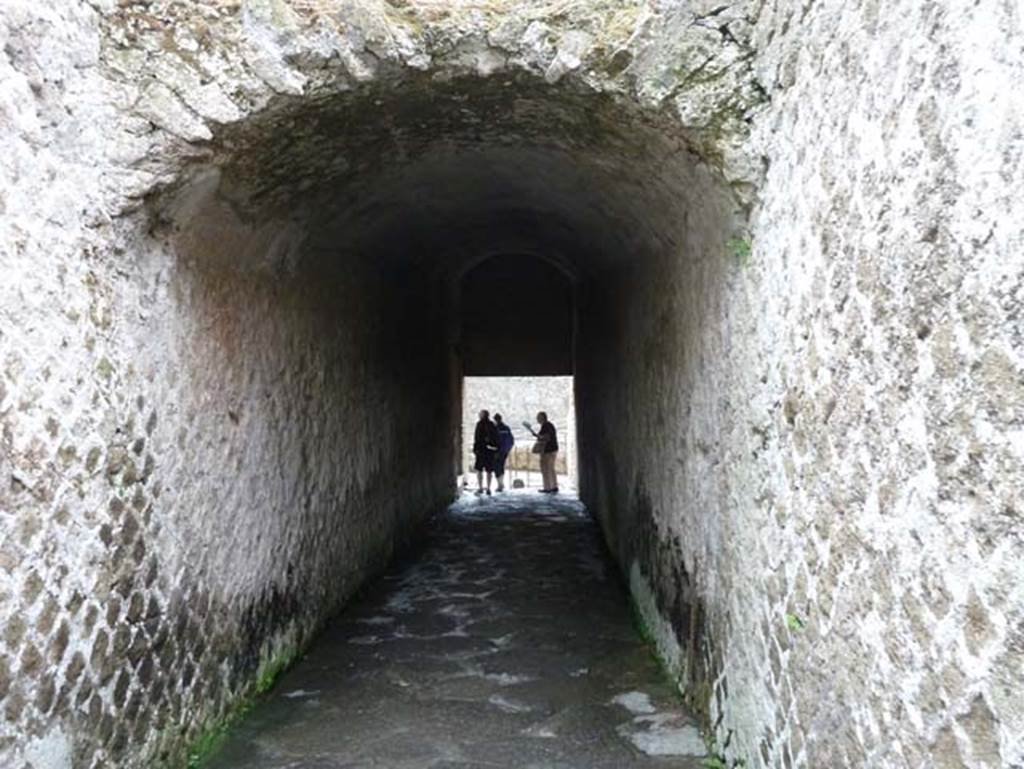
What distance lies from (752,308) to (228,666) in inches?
115

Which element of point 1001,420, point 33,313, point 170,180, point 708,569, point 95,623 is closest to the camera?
point 1001,420

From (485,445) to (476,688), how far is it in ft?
Result: 29.5

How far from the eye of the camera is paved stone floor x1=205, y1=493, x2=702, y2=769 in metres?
3.69

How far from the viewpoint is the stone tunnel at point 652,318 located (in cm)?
173

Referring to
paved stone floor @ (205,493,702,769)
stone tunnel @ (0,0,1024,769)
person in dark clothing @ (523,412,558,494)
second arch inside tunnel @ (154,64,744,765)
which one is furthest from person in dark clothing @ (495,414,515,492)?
stone tunnel @ (0,0,1024,769)

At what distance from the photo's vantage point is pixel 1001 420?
155cm

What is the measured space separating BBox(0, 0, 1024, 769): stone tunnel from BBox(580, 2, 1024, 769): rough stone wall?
11 millimetres

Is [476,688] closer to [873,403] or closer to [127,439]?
[127,439]

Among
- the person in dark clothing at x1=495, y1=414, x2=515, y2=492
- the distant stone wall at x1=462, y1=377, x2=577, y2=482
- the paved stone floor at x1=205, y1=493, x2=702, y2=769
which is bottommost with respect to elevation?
the paved stone floor at x1=205, y1=493, x2=702, y2=769

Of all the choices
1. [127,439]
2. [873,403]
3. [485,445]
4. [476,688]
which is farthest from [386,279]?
[485,445]

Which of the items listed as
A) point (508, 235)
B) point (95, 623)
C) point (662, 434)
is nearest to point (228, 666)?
point (95, 623)

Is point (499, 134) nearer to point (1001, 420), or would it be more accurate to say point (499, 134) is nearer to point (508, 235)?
point (1001, 420)

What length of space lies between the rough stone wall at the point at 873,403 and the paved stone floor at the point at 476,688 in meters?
0.60

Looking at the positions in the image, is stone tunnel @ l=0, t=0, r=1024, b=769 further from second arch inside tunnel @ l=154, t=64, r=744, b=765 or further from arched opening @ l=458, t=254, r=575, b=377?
arched opening @ l=458, t=254, r=575, b=377
